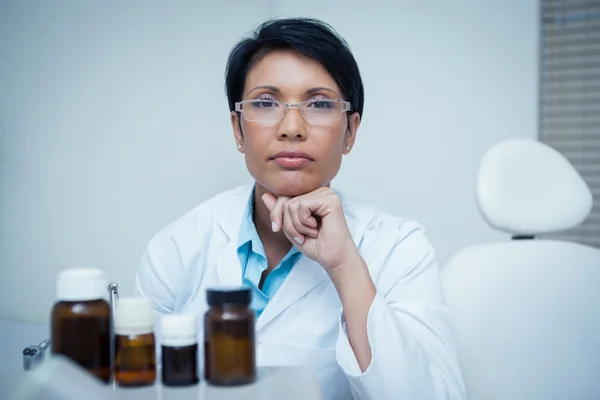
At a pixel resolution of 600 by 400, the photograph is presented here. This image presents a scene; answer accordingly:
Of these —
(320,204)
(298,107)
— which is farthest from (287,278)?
(298,107)

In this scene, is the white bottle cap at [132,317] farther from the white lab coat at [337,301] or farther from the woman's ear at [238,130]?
the woman's ear at [238,130]

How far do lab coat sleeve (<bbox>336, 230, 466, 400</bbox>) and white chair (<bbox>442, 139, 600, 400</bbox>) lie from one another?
19cm

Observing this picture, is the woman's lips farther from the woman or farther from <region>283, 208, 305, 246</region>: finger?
<region>283, 208, 305, 246</region>: finger

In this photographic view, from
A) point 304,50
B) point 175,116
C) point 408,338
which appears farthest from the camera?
point 175,116

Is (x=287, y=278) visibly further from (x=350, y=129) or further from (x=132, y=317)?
(x=132, y=317)

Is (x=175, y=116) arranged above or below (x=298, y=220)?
above

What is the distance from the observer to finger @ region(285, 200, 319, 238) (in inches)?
40.6

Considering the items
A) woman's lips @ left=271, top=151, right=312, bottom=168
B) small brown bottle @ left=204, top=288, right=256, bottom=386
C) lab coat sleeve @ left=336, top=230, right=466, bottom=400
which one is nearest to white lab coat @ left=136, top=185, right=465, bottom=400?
lab coat sleeve @ left=336, top=230, right=466, bottom=400

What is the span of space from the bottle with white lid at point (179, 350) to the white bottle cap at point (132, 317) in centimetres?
2

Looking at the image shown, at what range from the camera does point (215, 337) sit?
2.11 feet

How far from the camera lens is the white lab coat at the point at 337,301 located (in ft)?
3.10

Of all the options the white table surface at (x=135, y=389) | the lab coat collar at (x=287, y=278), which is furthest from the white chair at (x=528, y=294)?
the white table surface at (x=135, y=389)

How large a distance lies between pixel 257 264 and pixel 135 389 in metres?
0.63

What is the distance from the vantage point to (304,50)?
118cm
